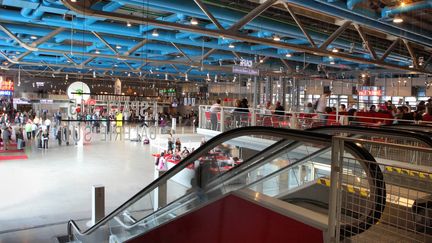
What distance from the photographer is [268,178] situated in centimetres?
440

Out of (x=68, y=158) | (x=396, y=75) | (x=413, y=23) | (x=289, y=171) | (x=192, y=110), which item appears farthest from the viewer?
(x=192, y=110)

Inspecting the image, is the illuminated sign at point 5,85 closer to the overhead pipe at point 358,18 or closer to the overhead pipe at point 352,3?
the overhead pipe at point 358,18

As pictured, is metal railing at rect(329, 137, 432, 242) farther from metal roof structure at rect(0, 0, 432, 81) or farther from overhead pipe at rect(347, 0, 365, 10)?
overhead pipe at rect(347, 0, 365, 10)

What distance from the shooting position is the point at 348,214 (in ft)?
7.59

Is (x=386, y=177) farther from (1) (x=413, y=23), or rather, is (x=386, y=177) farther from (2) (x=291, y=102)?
(2) (x=291, y=102)

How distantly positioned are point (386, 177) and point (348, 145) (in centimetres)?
27

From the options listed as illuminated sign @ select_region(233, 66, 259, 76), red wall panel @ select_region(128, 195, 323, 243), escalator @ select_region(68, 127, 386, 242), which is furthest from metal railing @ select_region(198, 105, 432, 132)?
red wall panel @ select_region(128, 195, 323, 243)

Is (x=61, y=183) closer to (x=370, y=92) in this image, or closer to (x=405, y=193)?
(x=405, y=193)

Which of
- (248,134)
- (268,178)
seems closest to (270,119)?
(268,178)

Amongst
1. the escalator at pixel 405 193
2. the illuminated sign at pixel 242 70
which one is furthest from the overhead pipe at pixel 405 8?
the escalator at pixel 405 193

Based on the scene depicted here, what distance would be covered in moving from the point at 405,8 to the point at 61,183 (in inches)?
440

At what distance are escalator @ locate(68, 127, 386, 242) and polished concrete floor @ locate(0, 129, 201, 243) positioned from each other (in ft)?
11.8

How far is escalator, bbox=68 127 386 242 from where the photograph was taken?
2238 millimetres

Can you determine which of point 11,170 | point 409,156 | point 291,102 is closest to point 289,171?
point 409,156
